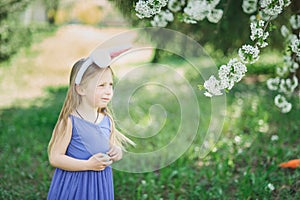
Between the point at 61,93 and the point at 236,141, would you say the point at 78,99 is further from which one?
the point at 61,93

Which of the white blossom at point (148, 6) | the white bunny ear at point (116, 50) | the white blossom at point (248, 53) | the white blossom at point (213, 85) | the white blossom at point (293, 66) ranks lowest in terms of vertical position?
the white blossom at point (213, 85)

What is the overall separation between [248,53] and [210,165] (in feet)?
5.45

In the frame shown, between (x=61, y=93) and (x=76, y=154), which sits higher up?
(x=61, y=93)

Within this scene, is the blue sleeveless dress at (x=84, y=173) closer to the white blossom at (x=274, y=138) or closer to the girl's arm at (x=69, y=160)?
the girl's arm at (x=69, y=160)

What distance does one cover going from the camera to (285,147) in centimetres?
415

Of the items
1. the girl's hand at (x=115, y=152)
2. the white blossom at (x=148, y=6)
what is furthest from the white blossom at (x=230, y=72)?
the girl's hand at (x=115, y=152)

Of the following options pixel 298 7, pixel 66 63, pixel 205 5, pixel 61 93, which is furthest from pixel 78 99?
pixel 66 63

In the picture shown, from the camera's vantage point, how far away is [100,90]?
2.25 meters

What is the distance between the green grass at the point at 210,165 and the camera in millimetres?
3391

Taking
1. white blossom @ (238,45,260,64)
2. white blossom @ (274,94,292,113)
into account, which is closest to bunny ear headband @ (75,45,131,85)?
white blossom @ (238,45,260,64)

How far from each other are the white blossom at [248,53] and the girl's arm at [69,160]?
91 centimetres

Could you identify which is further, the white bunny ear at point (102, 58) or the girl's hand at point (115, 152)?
the girl's hand at point (115, 152)

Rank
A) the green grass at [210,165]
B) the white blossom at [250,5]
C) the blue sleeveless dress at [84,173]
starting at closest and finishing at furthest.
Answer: the blue sleeveless dress at [84,173] < the green grass at [210,165] < the white blossom at [250,5]

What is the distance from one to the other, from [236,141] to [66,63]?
21.3 ft
